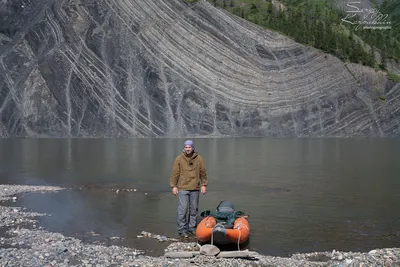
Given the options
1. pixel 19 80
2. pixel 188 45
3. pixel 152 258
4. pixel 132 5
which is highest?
pixel 132 5

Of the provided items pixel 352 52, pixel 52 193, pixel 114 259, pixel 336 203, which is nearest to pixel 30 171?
pixel 52 193

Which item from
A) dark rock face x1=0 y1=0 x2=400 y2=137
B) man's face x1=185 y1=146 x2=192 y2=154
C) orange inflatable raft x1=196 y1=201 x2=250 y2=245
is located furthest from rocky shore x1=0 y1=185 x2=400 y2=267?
dark rock face x1=0 y1=0 x2=400 y2=137

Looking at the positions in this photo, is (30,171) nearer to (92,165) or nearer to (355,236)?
(92,165)


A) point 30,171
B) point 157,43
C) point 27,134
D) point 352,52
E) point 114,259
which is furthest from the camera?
point 352,52

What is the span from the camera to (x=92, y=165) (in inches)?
1362

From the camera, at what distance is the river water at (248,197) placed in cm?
1551

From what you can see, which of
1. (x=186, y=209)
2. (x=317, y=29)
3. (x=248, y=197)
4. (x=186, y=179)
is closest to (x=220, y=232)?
(x=186, y=209)

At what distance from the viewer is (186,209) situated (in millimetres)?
15125

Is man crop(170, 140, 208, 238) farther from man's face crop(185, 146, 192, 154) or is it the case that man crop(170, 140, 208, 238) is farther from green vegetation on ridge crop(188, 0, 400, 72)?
green vegetation on ridge crop(188, 0, 400, 72)

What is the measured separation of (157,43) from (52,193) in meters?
52.0

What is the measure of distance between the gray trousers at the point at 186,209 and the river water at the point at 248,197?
485mm

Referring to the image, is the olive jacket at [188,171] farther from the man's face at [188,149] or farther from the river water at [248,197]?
the river water at [248,197]

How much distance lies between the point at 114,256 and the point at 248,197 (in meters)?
10.5

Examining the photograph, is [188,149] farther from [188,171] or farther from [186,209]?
[186,209]
